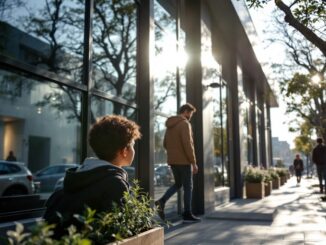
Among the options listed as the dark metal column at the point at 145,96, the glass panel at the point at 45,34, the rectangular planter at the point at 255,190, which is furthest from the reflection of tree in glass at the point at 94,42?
the rectangular planter at the point at 255,190

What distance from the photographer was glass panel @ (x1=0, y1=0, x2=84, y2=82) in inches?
168

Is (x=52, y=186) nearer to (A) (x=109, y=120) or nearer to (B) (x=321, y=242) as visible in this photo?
(A) (x=109, y=120)

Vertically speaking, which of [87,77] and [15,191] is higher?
[87,77]

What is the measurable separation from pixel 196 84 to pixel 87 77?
485cm

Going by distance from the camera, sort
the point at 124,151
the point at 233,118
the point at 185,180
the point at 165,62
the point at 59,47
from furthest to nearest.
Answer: the point at 233,118, the point at 165,62, the point at 185,180, the point at 59,47, the point at 124,151

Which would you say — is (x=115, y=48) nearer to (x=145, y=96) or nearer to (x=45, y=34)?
(x=145, y=96)

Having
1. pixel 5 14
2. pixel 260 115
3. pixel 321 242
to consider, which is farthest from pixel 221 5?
pixel 260 115

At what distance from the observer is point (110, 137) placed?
2645 millimetres

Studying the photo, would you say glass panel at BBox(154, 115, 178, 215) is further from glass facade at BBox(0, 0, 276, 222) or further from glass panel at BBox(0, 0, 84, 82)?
glass panel at BBox(0, 0, 84, 82)

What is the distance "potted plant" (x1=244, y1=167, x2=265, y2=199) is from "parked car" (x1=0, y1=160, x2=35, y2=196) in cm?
1081

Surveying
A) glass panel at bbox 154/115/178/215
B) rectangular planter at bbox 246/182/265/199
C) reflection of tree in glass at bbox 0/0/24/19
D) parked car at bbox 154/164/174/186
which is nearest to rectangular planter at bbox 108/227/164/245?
reflection of tree in glass at bbox 0/0/24/19

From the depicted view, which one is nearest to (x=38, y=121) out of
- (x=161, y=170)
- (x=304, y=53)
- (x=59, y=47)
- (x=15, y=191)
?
(x=15, y=191)

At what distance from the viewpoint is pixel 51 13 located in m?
4.96

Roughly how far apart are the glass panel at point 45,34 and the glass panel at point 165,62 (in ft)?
9.33
